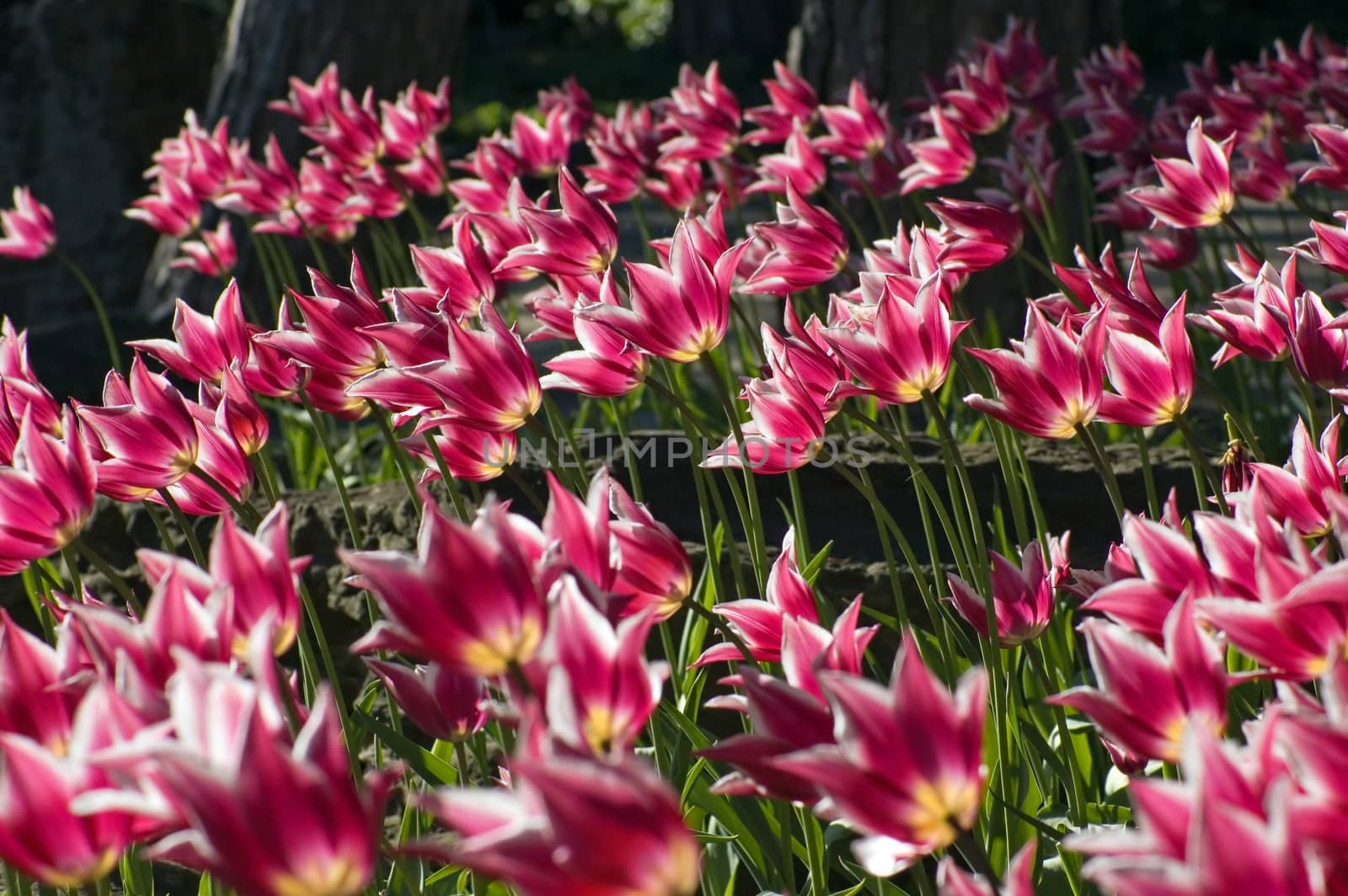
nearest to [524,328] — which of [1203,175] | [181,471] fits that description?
[1203,175]

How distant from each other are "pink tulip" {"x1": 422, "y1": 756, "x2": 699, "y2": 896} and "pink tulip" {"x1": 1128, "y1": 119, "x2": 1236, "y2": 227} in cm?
200

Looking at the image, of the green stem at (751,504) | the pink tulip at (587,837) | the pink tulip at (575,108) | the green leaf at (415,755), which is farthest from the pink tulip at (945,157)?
the pink tulip at (587,837)

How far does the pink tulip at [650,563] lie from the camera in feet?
4.60

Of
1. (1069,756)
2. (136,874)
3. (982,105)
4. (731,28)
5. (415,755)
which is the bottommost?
(136,874)

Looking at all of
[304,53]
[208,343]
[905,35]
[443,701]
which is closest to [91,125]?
[304,53]

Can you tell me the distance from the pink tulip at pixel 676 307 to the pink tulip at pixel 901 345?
0.19m

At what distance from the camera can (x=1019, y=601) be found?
1.75 meters

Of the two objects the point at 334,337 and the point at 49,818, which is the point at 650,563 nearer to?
the point at 49,818

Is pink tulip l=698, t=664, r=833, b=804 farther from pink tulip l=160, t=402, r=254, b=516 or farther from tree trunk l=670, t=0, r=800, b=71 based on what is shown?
tree trunk l=670, t=0, r=800, b=71

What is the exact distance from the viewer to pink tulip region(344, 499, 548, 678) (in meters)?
1.02

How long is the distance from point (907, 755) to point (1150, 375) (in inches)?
36.4

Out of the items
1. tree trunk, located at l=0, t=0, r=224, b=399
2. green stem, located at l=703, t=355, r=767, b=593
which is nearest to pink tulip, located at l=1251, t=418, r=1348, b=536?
green stem, located at l=703, t=355, r=767, b=593

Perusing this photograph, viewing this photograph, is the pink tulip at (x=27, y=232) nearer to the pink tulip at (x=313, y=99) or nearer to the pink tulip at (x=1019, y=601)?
the pink tulip at (x=313, y=99)

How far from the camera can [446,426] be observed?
72.5 inches
